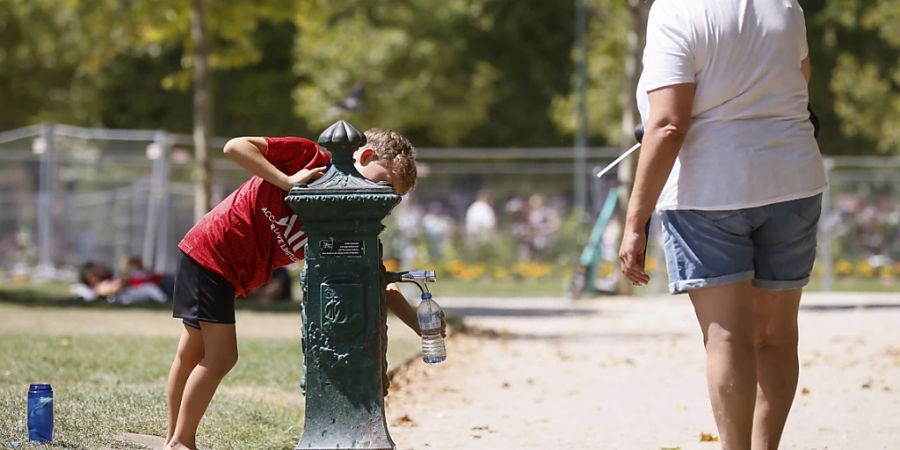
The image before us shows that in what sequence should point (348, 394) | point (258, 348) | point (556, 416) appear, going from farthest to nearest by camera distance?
1. point (258, 348)
2. point (556, 416)
3. point (348, 394)

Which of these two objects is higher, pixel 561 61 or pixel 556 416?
pixel 561 61

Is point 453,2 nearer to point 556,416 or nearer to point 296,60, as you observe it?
point 296,60

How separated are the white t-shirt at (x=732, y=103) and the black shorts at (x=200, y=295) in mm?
1717

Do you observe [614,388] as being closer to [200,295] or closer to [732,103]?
[200,295]

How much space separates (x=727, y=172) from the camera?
4301 mm

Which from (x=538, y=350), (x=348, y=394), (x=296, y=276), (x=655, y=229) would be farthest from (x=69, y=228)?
(x=348, y=394)

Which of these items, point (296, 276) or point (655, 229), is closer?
point (655, 229)

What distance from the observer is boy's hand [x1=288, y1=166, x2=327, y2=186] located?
4797 mm

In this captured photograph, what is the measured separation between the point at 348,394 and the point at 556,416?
109 inches

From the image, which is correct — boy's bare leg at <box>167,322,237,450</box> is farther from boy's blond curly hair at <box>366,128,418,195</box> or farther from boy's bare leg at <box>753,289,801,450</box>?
boy's bare leg at <box>753,289,801,450</box>

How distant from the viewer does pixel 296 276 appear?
2345 centimetres

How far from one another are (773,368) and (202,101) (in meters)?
13.0

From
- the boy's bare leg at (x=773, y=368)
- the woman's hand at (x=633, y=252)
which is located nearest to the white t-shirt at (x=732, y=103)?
the woman's hand at (x=633, y=252)

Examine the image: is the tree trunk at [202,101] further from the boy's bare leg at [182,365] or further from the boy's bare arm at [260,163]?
the boy's bare arm at [260,163]
